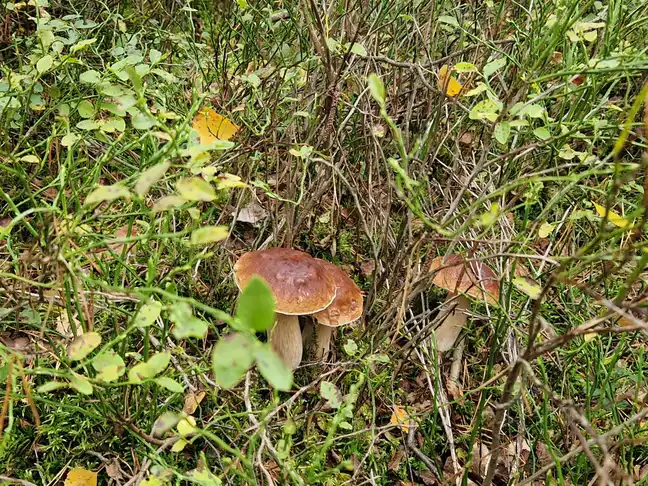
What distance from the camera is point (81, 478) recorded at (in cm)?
171

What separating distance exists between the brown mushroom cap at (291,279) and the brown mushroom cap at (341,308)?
0.24ft

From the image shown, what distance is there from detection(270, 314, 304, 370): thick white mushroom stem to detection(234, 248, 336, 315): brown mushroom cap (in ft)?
0.74

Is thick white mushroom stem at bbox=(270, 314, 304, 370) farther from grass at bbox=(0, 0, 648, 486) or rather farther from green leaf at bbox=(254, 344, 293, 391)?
green leaf at bbox=(254, 344, 293, 391)

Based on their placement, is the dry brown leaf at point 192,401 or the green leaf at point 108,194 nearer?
the green leaf at point 108,194

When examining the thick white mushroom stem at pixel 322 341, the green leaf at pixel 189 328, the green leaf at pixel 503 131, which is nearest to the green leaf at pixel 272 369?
the green leaf at pixel 189 328

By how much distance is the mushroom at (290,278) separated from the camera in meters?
1.93

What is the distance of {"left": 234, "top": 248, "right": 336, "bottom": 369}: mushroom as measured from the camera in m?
1.93

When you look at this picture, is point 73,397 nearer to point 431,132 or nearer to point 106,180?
point 106,180

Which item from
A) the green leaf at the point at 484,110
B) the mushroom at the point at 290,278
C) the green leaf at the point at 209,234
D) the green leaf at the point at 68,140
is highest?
the green leaf at the point at 484,110

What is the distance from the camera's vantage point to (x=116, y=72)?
1776mm

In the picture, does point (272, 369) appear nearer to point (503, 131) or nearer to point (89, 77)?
point (503, 131)

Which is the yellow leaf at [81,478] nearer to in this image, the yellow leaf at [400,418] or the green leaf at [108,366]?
the green leaf at [108,366]

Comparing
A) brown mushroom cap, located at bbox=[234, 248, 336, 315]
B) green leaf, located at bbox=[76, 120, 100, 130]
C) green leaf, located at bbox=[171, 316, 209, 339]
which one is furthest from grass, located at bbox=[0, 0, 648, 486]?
green leaf, located at bbox=[171, 316, 209, 339]

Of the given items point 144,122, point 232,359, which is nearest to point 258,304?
point 232,359
